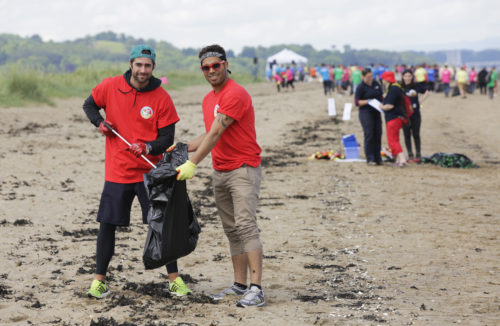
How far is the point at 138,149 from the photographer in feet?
15.9

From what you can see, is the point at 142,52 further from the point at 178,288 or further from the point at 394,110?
the point at 394,110

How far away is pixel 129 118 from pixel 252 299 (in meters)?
1.67

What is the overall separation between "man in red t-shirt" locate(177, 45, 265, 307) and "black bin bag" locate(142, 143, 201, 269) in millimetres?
222

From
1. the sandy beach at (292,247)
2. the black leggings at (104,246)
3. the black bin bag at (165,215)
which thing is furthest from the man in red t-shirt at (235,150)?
the black leggings at (104,246)

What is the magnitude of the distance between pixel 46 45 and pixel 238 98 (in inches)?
5262

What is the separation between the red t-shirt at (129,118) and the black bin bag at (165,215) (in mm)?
295

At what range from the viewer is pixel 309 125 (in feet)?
67.7

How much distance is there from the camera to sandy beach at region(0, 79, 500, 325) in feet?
15.9

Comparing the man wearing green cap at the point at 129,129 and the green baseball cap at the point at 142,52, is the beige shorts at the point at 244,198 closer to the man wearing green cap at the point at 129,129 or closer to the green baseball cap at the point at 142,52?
the man wearing green cap at the point at 129,129

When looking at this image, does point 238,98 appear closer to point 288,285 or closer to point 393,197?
point 288,285

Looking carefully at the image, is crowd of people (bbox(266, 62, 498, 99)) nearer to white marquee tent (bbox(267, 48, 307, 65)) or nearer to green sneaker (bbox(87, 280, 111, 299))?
white marquee tent (bbox(267, 48, 307, 65))

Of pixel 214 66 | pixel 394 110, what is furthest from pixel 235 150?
pixel 394 110

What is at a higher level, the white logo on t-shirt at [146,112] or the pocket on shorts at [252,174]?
the white logo on t-shirt at [146,112]

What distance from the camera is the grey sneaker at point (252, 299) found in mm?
4871
